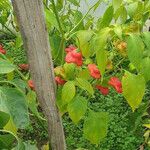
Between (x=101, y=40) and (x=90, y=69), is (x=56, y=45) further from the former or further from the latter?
(x=101, y=40)

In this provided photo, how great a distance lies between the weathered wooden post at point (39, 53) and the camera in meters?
0.87

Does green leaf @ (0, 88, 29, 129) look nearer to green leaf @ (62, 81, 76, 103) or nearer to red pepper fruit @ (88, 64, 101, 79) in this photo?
green leaf @ (62, 81, 76, 103)

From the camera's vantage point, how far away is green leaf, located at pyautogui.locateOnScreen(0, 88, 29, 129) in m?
0.82

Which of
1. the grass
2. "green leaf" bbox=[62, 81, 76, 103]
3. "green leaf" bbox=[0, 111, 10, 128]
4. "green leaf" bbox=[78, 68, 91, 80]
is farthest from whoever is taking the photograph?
the grass

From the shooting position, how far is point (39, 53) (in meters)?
0.93

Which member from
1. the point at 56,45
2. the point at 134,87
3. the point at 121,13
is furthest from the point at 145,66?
the point at 56,45

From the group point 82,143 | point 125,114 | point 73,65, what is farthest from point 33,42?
point 125,114

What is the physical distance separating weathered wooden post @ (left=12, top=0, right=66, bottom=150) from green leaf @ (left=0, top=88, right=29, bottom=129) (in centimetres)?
13

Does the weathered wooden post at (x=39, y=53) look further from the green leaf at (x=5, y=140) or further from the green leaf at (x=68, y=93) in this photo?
the green leaf at (x=5, y=140)

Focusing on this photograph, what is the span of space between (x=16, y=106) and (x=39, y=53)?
0.16m

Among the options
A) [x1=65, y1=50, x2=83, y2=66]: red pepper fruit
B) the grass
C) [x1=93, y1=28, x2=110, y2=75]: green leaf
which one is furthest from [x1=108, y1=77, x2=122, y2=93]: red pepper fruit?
the grass

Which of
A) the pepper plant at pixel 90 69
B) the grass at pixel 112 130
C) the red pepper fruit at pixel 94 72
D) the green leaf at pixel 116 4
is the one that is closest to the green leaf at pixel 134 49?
the pepper plant at pixel 90 69

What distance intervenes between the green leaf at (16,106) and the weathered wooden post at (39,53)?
0.13 metres

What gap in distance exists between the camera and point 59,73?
1060mm
